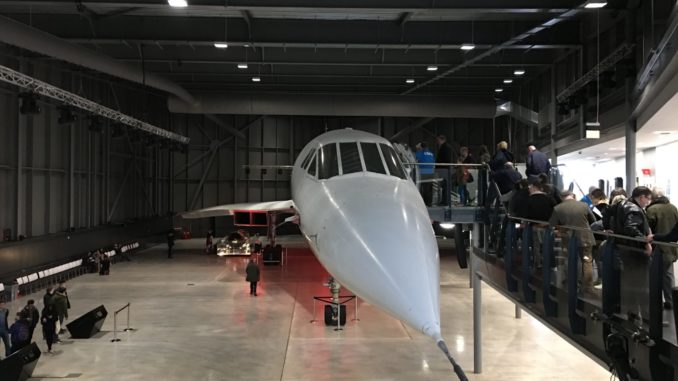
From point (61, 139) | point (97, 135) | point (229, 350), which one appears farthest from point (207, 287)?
point (97, 135)

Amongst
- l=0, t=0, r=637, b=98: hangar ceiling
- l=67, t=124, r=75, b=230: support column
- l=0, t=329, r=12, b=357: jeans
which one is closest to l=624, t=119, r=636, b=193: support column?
l=0, t=0, r=637, b=98: hangar ceiling

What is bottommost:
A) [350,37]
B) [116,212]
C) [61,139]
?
[116,212]

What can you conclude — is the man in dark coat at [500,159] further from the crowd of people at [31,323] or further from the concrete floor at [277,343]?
the crowd of people at [31,323]

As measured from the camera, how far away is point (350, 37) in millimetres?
15484

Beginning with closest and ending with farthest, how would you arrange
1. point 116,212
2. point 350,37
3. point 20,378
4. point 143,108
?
point 20,378
point 350,37
point 116,212
point 143,108

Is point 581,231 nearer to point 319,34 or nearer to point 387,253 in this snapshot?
point 387,253

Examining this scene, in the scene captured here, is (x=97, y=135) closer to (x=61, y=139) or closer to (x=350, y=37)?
(x=61, y=139)

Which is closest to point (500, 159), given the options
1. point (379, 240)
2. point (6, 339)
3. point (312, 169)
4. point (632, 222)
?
point (312, 169)

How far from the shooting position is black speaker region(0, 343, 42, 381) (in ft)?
25.4

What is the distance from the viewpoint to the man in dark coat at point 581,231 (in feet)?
16.2

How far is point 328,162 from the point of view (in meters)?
9.14

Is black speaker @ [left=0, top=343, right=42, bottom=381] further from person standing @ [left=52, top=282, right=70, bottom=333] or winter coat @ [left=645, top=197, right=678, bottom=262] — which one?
winter coat @ [left=645, top=197, right=678, bottom=262]

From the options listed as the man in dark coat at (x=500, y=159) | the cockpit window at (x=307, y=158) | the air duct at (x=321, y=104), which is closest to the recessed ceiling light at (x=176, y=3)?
the cockpit window at (x=307, y=158)

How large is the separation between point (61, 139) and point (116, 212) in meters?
6.52
